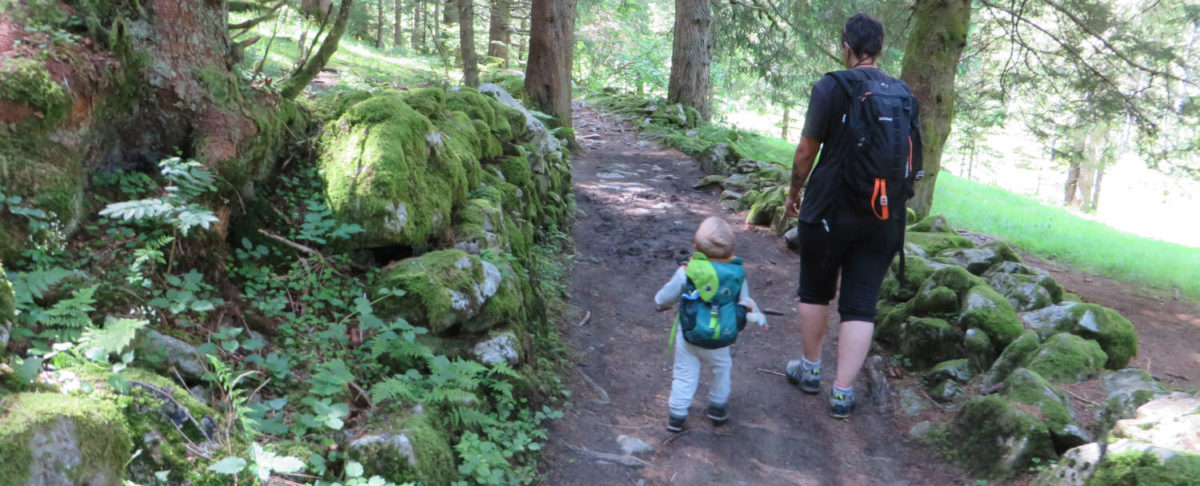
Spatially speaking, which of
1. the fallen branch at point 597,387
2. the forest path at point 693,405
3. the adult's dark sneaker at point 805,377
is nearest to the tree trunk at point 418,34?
the forest path at point 693,405

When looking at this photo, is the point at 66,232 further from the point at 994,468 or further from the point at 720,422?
the point at 994,468

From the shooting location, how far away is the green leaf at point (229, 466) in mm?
2379

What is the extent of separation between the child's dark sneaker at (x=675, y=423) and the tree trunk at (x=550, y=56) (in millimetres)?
7971

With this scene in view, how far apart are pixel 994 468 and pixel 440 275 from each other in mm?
3269

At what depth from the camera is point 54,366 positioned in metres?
2.49

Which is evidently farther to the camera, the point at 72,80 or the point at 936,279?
the point at 936,279

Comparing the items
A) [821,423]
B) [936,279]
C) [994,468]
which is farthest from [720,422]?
[936,279]

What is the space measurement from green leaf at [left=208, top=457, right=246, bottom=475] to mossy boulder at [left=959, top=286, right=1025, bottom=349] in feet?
15.0

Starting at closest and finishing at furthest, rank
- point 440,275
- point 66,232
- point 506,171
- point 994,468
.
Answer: point 66,232 → point 994,468 → point 440,275 → point 506,171

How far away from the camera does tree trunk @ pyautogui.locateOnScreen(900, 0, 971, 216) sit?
734 cm

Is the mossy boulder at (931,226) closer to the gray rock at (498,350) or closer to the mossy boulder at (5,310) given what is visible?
the gray rock at (498,350)

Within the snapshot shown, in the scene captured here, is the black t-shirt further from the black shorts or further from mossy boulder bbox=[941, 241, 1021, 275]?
mossy boulder bbox=[941, 241, 1021, 275]

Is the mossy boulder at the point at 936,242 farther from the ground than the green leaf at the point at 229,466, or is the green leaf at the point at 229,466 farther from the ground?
the mossy boulder at the point at 936,242

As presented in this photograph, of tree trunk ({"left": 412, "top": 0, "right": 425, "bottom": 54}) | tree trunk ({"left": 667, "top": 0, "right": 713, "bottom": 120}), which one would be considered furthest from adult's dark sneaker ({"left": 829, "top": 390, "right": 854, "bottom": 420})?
tree trunk ({"left": 412, "top": 0, "right": 425, "bottom": 54})
